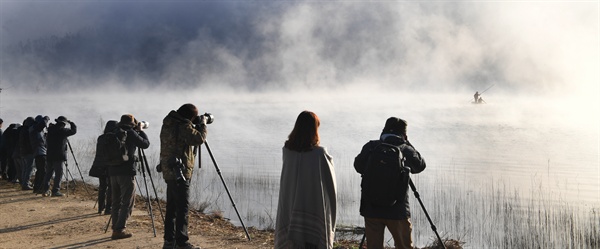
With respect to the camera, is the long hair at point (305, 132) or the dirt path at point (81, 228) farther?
the dirt path at point (81, 228)

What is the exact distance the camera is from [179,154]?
7.77 meters

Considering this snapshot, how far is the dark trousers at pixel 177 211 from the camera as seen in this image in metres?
7.86

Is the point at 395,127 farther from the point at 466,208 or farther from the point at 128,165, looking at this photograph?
the point at 466,208

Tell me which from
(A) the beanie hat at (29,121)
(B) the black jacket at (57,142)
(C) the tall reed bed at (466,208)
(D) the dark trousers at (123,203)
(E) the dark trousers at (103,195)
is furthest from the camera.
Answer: (A) the beanie hat at (29,121)

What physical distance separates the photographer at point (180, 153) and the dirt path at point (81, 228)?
1.14 m

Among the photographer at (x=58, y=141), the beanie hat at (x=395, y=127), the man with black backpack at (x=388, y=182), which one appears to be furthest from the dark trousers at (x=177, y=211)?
the photographer at (x=58, y=141)

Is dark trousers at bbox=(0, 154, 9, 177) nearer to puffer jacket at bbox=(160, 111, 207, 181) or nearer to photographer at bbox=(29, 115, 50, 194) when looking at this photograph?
photographer at bbox=(29, 115, 50, 194)

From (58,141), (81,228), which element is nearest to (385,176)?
(81,228)

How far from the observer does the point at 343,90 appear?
9694 cm

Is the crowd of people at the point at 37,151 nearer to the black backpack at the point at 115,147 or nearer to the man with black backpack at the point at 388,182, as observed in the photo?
the black backpack at the point at 115,147

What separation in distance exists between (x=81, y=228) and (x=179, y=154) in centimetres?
340

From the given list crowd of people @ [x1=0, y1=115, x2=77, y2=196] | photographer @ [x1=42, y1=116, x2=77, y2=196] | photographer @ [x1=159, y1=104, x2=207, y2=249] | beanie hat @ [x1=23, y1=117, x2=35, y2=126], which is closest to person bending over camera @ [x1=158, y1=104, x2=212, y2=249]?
photographer @ [x1=159, y1=104, x2=207, y2=249]

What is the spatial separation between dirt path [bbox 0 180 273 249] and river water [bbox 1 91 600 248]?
197cm

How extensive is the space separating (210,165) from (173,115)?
53.5ft
